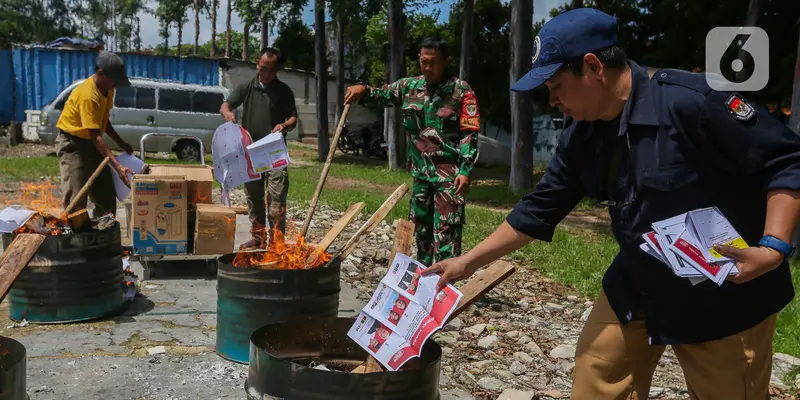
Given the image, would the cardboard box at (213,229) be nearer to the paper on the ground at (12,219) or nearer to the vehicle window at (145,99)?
the paper on the ground at (12,219)

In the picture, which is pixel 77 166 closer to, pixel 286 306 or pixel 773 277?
pixel 286 306

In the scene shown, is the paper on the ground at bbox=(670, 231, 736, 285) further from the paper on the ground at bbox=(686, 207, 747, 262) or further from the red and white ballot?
the red and white ballot

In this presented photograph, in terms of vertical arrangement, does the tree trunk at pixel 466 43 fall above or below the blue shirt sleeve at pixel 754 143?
above

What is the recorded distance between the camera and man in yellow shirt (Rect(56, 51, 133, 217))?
595cm

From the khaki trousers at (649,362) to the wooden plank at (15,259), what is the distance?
2.27 metres

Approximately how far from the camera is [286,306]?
13.1ft

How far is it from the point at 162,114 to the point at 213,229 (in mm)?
12314

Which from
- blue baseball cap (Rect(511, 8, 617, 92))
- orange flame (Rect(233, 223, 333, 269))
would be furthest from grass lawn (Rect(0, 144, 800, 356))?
blue baseball cap (Rect(511, 8, 617, 92))

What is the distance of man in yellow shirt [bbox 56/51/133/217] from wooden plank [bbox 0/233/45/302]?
296 centimetres

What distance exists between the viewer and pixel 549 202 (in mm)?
2605

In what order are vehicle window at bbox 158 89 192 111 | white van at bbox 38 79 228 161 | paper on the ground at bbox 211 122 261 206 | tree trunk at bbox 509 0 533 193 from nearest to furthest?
paper on the ground at bbox 211 122 261 206
tree trunk at bbox 509 0 533 193
white van at bbox 38 79 228 161
vehicle window at bbox 158 89 192 111

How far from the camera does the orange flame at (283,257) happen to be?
438 centimetres

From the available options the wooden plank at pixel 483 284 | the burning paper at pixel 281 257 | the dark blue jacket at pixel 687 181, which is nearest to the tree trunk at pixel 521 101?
the burning paper at pixel 281 257

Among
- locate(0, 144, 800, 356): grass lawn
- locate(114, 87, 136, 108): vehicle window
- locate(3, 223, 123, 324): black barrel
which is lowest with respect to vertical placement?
locate(0, 144, 800, 356): grass lawn
